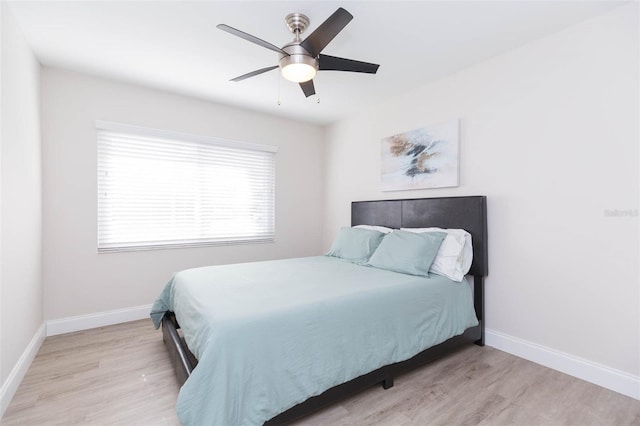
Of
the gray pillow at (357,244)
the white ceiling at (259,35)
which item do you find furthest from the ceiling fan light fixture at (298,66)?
the gray pillow at (357,244)

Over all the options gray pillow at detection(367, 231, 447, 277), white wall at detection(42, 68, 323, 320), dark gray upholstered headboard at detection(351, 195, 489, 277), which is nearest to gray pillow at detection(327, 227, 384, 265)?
gray pillow at detection(367, 231, 447, 277)

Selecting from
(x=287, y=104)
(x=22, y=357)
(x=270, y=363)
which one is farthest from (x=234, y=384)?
(x=287, y=104)

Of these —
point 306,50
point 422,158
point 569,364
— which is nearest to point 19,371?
point 306,50

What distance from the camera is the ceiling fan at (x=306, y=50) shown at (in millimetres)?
1658

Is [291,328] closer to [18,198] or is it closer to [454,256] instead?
[454,256]

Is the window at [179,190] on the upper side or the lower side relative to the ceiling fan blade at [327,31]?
lower

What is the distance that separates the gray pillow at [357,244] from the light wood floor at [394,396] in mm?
1160

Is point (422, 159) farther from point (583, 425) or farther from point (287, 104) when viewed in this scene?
point (583, 425)

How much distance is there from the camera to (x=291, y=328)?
159 cm

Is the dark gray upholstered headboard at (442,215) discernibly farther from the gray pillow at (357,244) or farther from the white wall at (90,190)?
the white wall at (90,190)

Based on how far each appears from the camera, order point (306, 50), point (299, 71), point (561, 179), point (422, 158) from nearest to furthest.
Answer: point (306, 50), point (299, 71), point (561, 179), point (422, 158)

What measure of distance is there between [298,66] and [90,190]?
2555 mm

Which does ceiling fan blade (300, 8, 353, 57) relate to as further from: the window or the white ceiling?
the window

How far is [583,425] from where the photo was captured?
165 centimetres
